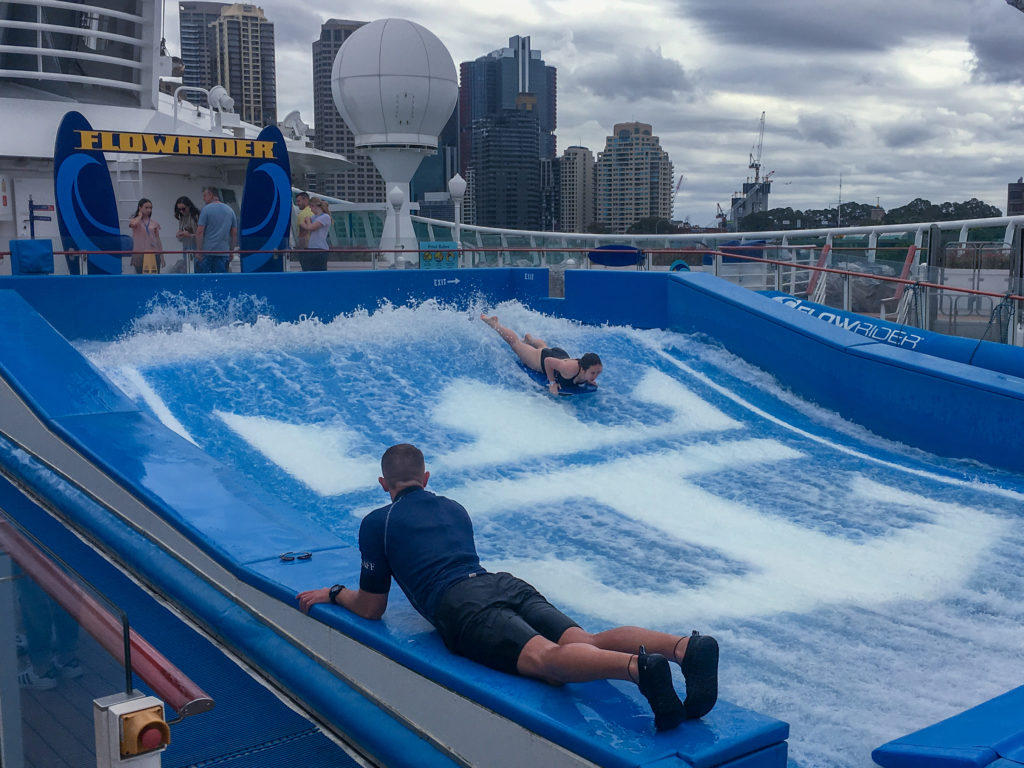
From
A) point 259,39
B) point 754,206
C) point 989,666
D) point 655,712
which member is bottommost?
point 989,666

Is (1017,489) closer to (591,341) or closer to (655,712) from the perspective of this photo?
(591,341)

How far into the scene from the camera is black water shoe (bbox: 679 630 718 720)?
2756mm

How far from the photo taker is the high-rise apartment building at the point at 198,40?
102 m

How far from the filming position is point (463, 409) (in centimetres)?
899

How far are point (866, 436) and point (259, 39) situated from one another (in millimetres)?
99062

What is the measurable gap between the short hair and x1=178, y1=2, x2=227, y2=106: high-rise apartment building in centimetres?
10560

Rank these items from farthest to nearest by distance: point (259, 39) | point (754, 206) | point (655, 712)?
point (259, 39) < point (754, 206) < point (655, 712)

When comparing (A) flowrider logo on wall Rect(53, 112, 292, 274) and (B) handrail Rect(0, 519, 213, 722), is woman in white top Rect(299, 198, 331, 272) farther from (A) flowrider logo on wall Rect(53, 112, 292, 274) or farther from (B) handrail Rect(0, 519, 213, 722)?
(B) handrail Rect(0, 519, 213, 722)

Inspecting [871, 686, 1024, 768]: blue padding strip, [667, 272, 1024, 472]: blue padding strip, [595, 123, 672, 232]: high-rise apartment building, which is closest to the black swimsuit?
[667, 272, 1024, 472]: blue padding strip

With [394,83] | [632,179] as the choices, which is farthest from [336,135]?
[394,83]

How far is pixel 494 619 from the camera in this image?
324 cm

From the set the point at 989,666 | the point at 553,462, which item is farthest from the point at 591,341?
the point at 989,666

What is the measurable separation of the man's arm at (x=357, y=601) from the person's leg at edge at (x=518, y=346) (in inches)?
245

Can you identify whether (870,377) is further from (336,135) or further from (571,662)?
(336,135)
